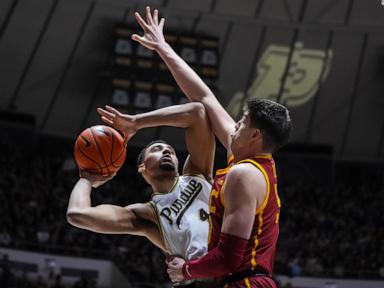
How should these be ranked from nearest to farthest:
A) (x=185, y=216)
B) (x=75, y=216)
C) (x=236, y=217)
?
(x=236, y=217) → (x=75, y=216) → (x=185, y=216)

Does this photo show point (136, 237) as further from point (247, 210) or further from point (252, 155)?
point (247, 210)

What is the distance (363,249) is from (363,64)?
7007 mm

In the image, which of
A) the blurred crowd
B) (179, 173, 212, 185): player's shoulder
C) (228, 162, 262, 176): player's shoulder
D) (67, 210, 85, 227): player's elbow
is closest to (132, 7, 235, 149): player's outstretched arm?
(179, 173, 212, 185): player's shoulder

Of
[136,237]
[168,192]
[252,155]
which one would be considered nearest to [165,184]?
[168,192]

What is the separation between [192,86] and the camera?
4.96m

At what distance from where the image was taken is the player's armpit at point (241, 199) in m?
3.72

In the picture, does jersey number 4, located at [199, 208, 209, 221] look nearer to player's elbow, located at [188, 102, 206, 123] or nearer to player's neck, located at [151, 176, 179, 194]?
player's neck, located at [151, 176, 179, 194]

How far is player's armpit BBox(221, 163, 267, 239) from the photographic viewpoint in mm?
3721

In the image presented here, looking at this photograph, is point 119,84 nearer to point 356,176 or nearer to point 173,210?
point 356,176

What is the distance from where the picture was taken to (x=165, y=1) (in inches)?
877

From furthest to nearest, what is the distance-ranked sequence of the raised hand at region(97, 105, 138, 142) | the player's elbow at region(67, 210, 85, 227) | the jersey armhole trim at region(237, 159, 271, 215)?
the raised hand at region(97, 105, 138, 142) < the player's elbow at region(67, 210, 85, 227) < the jersey armhole trim at region(237, 159, 271, 215)

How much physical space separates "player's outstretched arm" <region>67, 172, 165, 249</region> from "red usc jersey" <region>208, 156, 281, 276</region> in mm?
815

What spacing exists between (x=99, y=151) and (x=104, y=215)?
390 mm

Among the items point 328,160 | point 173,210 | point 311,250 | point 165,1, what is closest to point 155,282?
point 311,250
